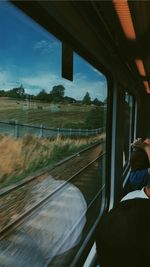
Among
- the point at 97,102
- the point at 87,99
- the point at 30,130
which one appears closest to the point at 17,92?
the point at 30,130

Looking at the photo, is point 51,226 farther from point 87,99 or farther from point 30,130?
point 87,99

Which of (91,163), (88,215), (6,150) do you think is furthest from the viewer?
(91,163)

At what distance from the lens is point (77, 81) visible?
249cm

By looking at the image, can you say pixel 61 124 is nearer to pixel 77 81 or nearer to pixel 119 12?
pixel 77 81

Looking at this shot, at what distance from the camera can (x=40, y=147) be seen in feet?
5.67

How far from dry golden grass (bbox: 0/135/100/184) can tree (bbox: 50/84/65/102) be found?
0.65 ft

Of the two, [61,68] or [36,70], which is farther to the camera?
[61,68]

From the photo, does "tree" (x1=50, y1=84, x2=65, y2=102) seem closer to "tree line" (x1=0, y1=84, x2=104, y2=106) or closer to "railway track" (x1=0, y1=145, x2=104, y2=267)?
"tree line" (x1=0, y1=84, x2=104, y2=106)

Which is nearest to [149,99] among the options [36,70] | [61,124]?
[61,124]

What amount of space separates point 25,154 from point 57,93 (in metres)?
0.56

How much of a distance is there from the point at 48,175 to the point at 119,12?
2.75ft

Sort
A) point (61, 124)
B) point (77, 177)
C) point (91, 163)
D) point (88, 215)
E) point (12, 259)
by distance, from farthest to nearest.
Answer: point (91, 163)
point (88, 215)
point (77, 177)
point (61, 124)
point (12, 259)

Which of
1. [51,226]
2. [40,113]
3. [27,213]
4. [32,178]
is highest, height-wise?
[40,113]

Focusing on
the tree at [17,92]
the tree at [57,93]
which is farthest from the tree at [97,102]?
the tree at [17,92]
